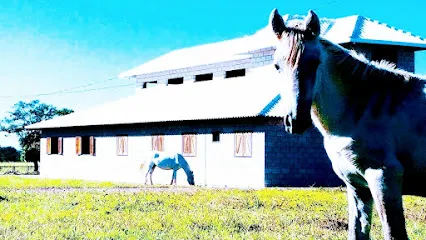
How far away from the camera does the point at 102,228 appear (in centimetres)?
845

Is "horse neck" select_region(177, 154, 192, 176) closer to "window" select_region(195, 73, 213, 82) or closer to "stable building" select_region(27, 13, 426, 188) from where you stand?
"stable building" select_region(27, 13, 426, 188)

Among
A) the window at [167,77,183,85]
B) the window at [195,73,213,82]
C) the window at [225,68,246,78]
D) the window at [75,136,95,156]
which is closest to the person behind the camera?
the window at [225,68,246,78]

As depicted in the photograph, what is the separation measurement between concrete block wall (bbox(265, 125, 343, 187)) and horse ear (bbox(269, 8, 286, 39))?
18377 mm

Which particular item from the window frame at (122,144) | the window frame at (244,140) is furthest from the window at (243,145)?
the window frame at (122,144)

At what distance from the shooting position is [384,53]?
25.3 metres

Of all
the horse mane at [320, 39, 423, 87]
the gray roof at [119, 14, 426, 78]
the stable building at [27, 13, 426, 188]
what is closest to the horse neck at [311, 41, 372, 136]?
the horse mane at [320, 39, 423, 87]

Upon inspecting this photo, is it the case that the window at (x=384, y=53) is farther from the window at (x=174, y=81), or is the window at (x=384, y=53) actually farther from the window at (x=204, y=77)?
the window at (x=174, y=81)

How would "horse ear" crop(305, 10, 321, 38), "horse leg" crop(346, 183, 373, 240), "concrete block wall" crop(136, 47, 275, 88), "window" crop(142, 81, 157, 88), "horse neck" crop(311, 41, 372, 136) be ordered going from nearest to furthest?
1. "horse ear" crop(305, 10, 321, 38)
2. "horse neck" crop(311, 41, 372, 136)
3. "horse leg" crop(346, 183, 373, 240)
4. "concrete block wall" crop(136, 47, 275, 88)
5. "window" crop(142, 81, 157, 88)

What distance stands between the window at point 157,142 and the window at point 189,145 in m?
1.53

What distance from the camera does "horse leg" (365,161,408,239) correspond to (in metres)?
3.68

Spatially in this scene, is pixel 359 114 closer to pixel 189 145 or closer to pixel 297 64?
pixel 297 64

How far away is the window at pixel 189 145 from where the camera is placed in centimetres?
2514

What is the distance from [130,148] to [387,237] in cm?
2523

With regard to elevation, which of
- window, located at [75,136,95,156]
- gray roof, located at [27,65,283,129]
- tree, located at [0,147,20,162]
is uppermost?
gray roof, located at [27,65,283,129]
